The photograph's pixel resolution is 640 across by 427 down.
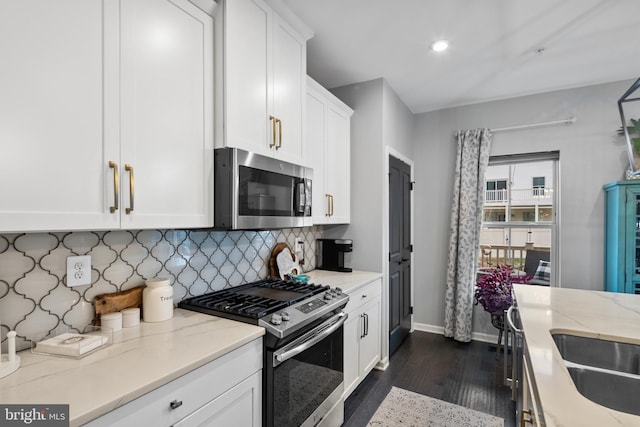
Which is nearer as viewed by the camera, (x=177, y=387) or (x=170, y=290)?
(x=177, y=387)

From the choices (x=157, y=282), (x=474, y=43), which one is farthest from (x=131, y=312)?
(x=474, y=43)

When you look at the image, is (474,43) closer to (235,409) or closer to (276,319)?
(276,319)

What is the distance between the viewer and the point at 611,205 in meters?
2.82

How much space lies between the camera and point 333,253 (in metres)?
2.92

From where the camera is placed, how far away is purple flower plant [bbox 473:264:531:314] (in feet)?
9.75

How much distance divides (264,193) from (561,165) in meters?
3.14

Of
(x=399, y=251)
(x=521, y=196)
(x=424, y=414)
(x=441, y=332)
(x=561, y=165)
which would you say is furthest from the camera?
(x=441, y=332)

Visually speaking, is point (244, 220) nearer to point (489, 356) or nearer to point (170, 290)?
point (170, 290)

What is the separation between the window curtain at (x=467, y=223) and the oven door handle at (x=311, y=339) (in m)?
2.06

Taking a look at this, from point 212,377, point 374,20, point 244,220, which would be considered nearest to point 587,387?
point 212,377

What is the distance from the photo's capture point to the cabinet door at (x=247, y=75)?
1.56 meters

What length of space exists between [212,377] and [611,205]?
3.49 m

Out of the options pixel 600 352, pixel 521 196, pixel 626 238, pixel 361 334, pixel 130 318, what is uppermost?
pixel 521 196

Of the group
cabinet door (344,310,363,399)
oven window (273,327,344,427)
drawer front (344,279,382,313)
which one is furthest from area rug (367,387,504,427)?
drawer front (344,279,382,313)
